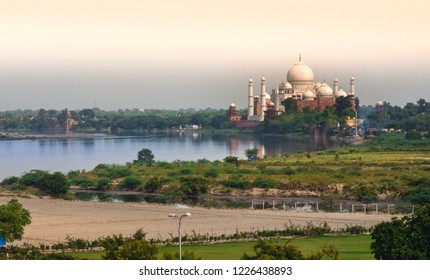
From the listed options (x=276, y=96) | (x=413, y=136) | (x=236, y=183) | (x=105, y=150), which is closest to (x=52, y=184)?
(x=236, y=183)

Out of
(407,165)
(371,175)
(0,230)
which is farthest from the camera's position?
(407,165)

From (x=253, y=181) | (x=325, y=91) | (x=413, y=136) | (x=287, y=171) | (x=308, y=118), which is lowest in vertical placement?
(x=253, y=181)

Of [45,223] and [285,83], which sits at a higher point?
[285,83]

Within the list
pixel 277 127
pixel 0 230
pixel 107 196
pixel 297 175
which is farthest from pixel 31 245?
pixel 277 127

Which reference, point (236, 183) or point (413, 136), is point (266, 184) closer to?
point (236, 183)

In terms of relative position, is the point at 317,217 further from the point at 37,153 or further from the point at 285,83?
the point at 285,83

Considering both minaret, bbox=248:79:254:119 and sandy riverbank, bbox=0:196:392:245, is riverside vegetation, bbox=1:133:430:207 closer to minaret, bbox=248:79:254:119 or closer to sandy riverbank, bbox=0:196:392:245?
sandy riverbank, bbox=0:196:392:245
